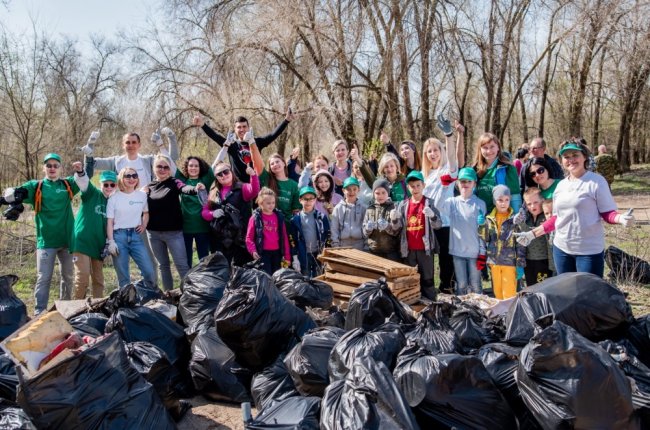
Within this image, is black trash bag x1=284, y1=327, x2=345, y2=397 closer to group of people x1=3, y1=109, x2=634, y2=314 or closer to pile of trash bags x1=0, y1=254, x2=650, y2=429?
pile of trash bags x1=0, y1=254, x2=650, y2=429

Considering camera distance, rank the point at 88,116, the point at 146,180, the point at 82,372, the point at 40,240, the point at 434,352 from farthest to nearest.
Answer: the point at 88,116, the point at 146,180, the point at 40,240, the point at 434,352, the point at 82,372

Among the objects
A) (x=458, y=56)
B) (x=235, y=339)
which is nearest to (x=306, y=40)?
(x=458, y=56)

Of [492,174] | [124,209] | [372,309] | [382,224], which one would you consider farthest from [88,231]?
[492,174]

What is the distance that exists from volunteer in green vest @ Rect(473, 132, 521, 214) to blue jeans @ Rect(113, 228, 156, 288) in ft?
11.7

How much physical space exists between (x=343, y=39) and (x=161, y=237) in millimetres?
10246

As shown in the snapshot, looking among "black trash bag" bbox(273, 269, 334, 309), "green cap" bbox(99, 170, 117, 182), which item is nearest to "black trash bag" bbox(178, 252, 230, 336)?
"black trash bag" bbox(273, 269, 334, 309)

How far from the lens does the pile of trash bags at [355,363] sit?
7.70ft

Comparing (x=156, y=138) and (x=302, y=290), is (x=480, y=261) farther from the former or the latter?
(x=156, y=138)

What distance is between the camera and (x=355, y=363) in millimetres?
2557

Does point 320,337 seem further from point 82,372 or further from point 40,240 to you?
point 40,240

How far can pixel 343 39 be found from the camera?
46.8ft

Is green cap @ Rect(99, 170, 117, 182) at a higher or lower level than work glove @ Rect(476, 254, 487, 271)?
higher

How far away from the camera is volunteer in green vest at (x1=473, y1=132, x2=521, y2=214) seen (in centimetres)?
545

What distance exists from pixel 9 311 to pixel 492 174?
15.0ft
